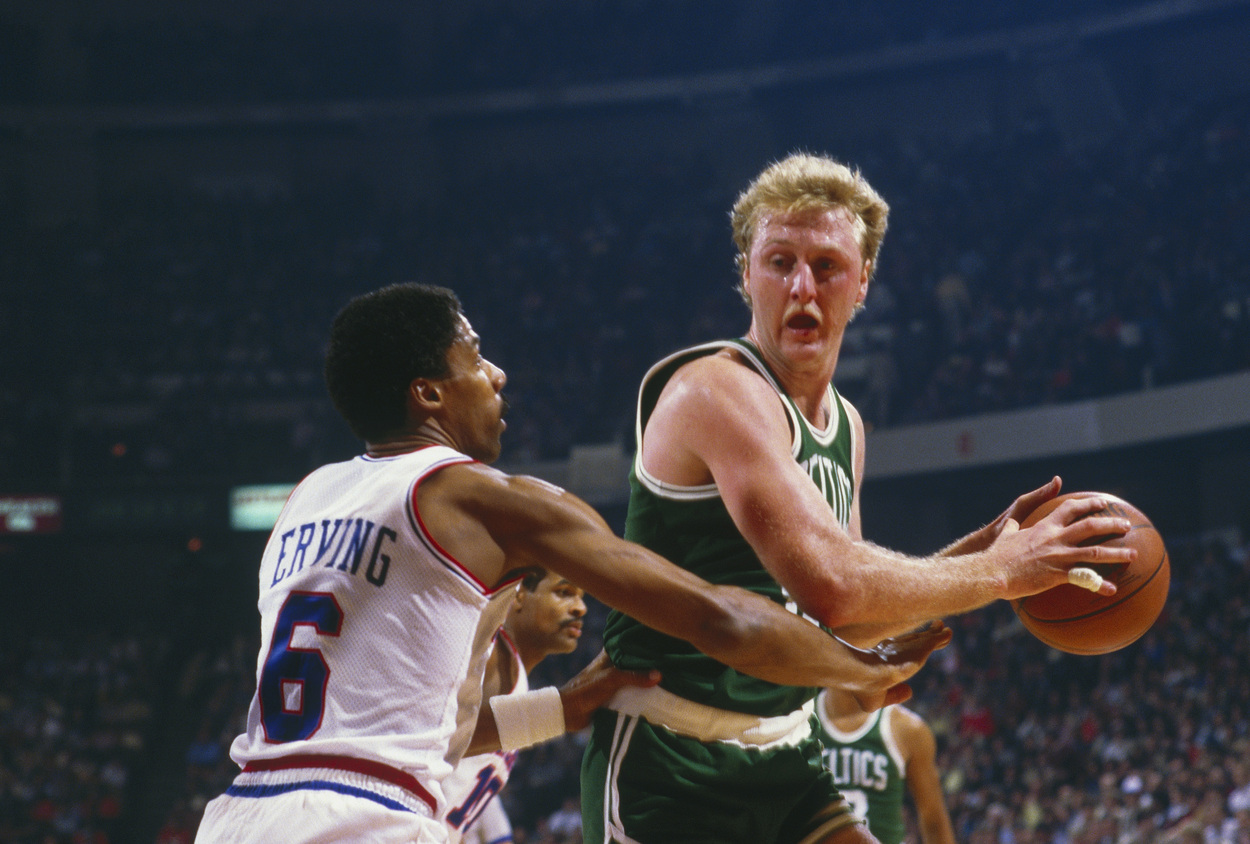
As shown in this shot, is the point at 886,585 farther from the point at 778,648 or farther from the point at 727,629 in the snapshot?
the point at 727,629

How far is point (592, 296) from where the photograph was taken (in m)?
22.3

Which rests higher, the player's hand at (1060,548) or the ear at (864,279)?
the ear at (864,279)

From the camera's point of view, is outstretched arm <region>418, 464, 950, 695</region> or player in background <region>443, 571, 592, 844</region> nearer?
outstretched arm <region>418, 464, 950, 695</region>

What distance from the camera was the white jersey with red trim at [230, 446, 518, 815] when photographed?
8.11 feet

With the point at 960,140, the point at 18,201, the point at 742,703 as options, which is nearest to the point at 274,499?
the point at 18,201

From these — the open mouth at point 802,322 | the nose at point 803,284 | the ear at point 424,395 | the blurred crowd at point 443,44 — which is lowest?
the ear at point 424,395

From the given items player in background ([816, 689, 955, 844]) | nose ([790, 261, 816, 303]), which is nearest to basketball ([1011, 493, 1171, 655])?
nose ([790, 261, 816, 303])

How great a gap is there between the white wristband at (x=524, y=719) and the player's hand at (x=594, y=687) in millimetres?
137

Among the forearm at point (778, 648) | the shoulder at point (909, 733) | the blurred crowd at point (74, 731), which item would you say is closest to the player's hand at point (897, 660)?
the forearm at point (778, 648)

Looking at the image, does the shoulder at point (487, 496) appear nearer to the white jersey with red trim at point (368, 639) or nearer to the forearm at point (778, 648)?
the white jersey with red trim at point (368, 639)

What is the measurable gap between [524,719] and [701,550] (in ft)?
2.63

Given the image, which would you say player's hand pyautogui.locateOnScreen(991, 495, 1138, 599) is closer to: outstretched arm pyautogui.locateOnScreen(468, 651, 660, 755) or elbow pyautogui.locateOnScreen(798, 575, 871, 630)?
elbow pyautogui.locateOnScreen(798, 575, 871, 630)

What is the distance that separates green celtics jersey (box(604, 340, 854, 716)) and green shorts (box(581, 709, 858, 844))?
0.12 m

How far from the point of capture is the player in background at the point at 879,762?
618cm
